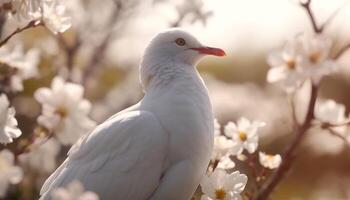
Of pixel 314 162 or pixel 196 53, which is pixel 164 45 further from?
pixel 314 162

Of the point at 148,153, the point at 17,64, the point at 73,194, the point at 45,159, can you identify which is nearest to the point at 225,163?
the point at 148,153

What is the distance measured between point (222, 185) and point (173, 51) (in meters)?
0.87

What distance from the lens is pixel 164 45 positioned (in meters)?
3.96

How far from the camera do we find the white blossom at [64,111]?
3.41 metres

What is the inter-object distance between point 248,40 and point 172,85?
7138 millimetres

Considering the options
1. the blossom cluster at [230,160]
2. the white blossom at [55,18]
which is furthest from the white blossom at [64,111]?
the blossom cluster at [230,160]

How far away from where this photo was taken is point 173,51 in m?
3.96

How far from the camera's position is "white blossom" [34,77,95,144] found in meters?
3.41

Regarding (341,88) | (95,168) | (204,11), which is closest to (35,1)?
(95,168)

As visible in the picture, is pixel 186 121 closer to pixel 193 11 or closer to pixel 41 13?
pixel 41 13

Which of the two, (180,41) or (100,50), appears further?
(100,50)

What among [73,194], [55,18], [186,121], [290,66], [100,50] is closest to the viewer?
[73,194]

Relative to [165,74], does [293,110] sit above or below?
above

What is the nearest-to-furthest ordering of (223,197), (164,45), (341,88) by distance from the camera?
(223,197) < (164,45) < (341,88)
